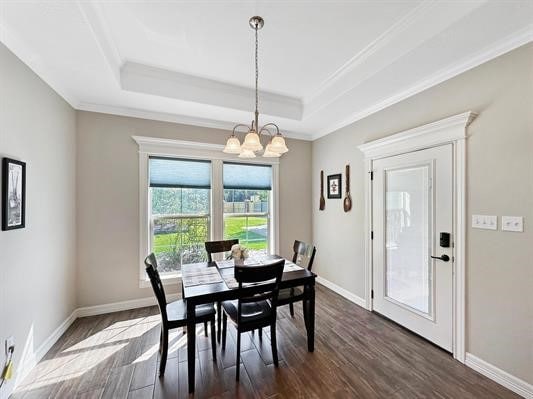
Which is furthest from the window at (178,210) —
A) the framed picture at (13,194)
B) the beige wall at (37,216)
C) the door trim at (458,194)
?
the door trim at (458,194)

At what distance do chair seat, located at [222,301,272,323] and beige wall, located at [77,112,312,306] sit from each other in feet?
5.07

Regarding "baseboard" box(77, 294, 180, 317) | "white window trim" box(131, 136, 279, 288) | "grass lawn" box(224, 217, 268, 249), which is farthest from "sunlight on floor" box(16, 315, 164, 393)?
"grass lawn" box(224, 217, 268, 249)

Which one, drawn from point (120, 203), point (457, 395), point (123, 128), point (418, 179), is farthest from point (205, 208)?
point (457, 395)

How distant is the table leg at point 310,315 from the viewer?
2281 millimetres

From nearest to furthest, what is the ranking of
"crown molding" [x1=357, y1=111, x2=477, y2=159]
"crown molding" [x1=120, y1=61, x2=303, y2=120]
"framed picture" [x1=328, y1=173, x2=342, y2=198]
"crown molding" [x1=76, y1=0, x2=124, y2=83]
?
1. "crown molding" [x1=76, y1=0, x2=124, y2=83]
2. "crown molding" [x1=357, y1=111, x2=477, y2=159]
3. "crown molding" [x1=120, y1=61, x2=303, y2=120]
4. "framed picture" [x1=328, y1=173, x2=342, y2=198]

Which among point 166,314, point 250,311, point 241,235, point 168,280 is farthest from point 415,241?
point 168,280

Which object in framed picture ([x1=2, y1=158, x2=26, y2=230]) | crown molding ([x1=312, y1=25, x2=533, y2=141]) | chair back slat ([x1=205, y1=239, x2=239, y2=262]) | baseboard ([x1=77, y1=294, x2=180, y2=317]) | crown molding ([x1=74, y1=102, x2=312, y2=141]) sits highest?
crown molding ([x1=312, y1=25, x2=533, y2=141])

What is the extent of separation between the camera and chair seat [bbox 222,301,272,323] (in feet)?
6.61

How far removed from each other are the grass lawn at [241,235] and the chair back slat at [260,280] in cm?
178

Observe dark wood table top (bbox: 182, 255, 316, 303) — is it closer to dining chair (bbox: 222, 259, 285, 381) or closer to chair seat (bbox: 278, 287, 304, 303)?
dining chair (bbox: 222, 259, 285, 381)

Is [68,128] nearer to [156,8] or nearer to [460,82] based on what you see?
[156,8]

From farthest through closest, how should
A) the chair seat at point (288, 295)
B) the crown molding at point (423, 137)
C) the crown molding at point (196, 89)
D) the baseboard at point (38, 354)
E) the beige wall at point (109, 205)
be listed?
the beige wall at point (109, 205), the crown molding at point (196, 89), the chair seat at point (288, 295), the crown molding at point (423, 137), the baseboard at point (38, 354)

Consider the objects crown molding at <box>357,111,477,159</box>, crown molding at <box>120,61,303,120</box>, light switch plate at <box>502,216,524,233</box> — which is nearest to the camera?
light switch plate at <box>502,216,524,233</box>

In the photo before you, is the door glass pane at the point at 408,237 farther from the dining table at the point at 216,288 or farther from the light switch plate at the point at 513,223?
the dining table at the point at 216,288
